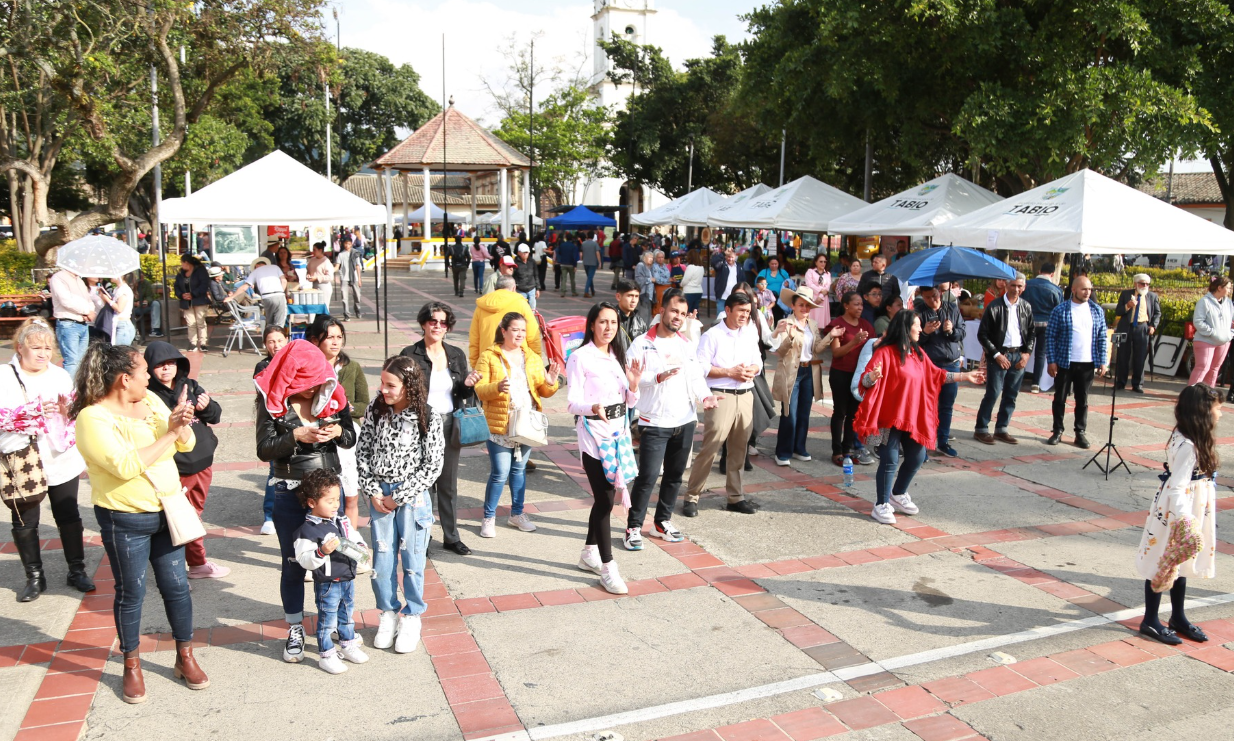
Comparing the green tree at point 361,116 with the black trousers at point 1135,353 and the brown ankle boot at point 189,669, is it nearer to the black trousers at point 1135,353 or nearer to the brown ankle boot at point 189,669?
the black trousers at point 1135,353

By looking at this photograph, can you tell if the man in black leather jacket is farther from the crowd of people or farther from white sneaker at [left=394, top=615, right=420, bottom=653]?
white sneaker at [left=394, top=615, right=420, bottom=653]

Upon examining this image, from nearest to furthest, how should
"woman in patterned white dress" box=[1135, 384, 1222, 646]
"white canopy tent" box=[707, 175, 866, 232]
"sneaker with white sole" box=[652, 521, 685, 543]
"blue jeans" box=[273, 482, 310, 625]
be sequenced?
"blue jeans" box=[273, 482, 310, 625]
"woman in patterned white dress" box=[1135, 384, 1222, 646]
"sneaker with white sole" box=[652, 521, 685, 543]
"white canopy tent" box=[707, 175, 866, 232]

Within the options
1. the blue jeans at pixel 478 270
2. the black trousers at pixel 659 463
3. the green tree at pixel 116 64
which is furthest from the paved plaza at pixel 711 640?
the blue jeans at pixel 478 270

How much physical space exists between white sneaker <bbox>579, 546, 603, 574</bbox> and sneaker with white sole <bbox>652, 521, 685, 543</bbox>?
0.71 m

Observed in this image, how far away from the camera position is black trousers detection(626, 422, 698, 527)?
20.0 ft

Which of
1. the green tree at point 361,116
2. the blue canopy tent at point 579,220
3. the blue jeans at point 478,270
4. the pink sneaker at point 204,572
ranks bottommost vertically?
the pink sneaker at point 204,572

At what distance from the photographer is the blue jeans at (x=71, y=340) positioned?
1001 cm

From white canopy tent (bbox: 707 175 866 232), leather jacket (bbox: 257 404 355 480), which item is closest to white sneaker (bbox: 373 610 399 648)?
leather jacket (bbox: 257 404 355 480)

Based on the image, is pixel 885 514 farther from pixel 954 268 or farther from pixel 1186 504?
pixel 954 268

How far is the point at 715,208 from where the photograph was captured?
851 inches

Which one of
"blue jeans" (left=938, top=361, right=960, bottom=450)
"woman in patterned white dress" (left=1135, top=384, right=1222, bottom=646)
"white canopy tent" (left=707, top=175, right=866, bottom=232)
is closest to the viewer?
"woman in patterned white dress" (left=1135, top=384, right=1222, bottom=646)

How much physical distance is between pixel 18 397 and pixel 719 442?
4484mm

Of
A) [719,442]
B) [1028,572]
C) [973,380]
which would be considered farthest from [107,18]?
[1028,572]

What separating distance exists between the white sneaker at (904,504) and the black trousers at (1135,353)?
635 centimetres
